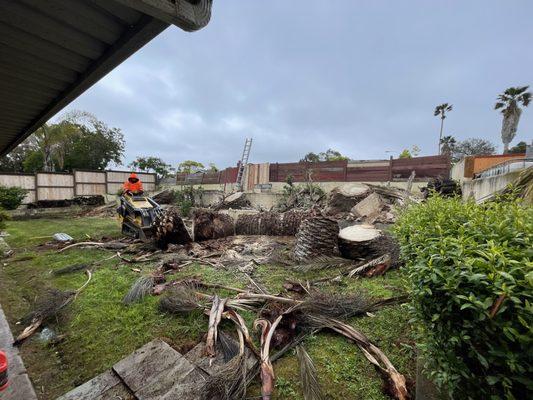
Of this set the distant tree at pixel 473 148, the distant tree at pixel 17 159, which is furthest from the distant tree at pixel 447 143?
the distant tree at pixel 17 159

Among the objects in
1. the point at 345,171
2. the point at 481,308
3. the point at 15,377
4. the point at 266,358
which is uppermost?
the point at 345,171

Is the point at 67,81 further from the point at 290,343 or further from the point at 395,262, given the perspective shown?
the point at 395,262

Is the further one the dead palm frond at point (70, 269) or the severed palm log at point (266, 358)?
the dead palm frond at point (70, 269)

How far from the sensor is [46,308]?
9.62 ft

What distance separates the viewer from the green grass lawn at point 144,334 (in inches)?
73.8

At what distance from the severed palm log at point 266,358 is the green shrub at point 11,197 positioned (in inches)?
646

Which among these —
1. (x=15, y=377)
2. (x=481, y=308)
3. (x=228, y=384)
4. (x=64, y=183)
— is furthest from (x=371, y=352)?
(x=64, y=183)

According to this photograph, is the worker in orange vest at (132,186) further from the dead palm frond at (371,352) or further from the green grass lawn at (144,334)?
the dead palm frond at (371,352)

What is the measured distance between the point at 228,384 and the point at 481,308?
1.56 metres

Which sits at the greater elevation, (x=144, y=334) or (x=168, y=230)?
(x=168, y=230)

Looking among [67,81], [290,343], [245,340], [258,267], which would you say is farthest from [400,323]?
[67,81]

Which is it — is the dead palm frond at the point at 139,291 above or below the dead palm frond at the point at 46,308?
above

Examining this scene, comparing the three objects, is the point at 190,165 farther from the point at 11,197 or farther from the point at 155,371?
the point at 155,371

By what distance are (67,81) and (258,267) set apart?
11.7 feet
